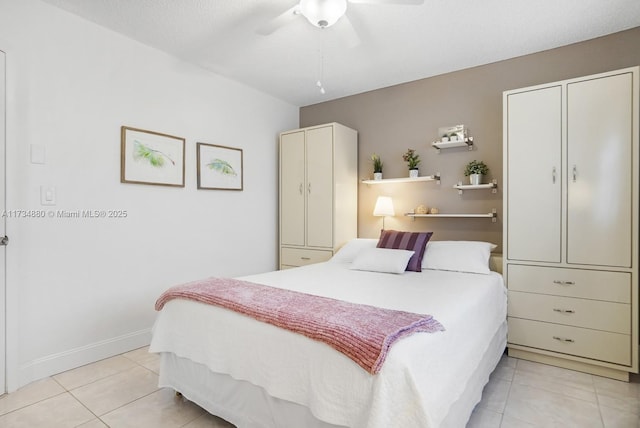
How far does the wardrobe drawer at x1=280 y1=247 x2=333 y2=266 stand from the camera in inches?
148

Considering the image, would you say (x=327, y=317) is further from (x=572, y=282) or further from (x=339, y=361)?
(x=572, y=282)

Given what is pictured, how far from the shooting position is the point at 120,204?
2.76 metres

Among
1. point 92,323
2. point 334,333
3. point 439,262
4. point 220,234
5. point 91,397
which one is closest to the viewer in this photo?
point 334,333

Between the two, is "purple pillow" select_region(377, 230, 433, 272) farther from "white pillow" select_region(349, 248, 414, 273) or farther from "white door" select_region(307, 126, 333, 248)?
"white door" select_region(307, 126, 333, 248)

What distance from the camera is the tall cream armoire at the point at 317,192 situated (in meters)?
3.70

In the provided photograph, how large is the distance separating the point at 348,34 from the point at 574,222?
7.08ft

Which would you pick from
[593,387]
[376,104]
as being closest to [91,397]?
[593,387]

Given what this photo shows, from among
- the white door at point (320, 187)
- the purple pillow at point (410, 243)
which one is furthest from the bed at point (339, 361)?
the white door at point (320, 187)

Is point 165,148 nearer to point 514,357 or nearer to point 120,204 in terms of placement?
point 120,204

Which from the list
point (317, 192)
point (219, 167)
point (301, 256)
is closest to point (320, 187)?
point (317, 192)

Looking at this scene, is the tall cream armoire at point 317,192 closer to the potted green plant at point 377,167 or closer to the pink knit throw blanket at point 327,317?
the potted green plant at point 377,167

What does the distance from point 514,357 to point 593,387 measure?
542mm

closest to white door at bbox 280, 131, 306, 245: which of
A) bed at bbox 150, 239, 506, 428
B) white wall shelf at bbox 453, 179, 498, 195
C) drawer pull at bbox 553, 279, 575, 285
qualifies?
bed at bbox 150, 239, 506, 428

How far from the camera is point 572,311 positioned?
2.50 metres
